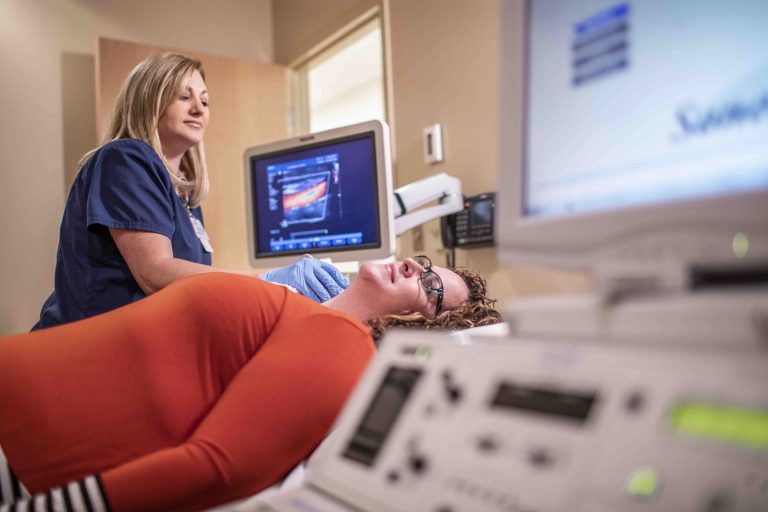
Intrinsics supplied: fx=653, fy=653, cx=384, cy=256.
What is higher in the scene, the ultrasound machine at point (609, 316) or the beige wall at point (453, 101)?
the beige wall at point (453, 101)

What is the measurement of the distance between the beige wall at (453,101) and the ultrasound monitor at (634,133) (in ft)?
3.97

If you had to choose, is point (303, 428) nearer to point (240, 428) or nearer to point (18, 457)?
point (240, 428)

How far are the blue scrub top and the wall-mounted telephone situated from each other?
0.89 metres

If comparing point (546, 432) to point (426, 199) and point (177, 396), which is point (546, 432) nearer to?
point (177, 396)

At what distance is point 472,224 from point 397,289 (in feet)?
2.02

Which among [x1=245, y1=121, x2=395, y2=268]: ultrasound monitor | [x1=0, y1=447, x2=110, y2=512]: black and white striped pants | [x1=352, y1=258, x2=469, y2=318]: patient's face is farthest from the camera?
[x1=245, y1=121, x2=395, y2=268]: ultrasound monitor

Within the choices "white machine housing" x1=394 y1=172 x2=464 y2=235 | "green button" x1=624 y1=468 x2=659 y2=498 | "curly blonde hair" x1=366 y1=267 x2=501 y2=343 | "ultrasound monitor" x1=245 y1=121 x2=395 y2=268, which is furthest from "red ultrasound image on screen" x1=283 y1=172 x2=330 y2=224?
"green button" x1=624 y1=468 x2=659 y2=498

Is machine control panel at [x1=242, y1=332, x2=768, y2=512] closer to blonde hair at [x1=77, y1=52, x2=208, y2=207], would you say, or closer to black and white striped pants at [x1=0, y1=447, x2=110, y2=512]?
black and white striped pants at [x1=0, y1=447, x2=110, y2=512]

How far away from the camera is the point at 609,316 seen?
20.5 inches

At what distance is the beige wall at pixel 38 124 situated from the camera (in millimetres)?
2746

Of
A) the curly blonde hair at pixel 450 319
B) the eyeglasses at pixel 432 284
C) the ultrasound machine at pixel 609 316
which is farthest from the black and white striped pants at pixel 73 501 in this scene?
the eyeglasses at pixel 432 284

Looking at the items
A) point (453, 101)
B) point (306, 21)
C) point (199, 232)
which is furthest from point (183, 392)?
point (306, 21)

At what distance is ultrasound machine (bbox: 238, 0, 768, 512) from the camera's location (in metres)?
0.42

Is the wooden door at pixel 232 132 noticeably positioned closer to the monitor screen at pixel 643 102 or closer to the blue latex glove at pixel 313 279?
the blue latex glove at pixel 313 279
